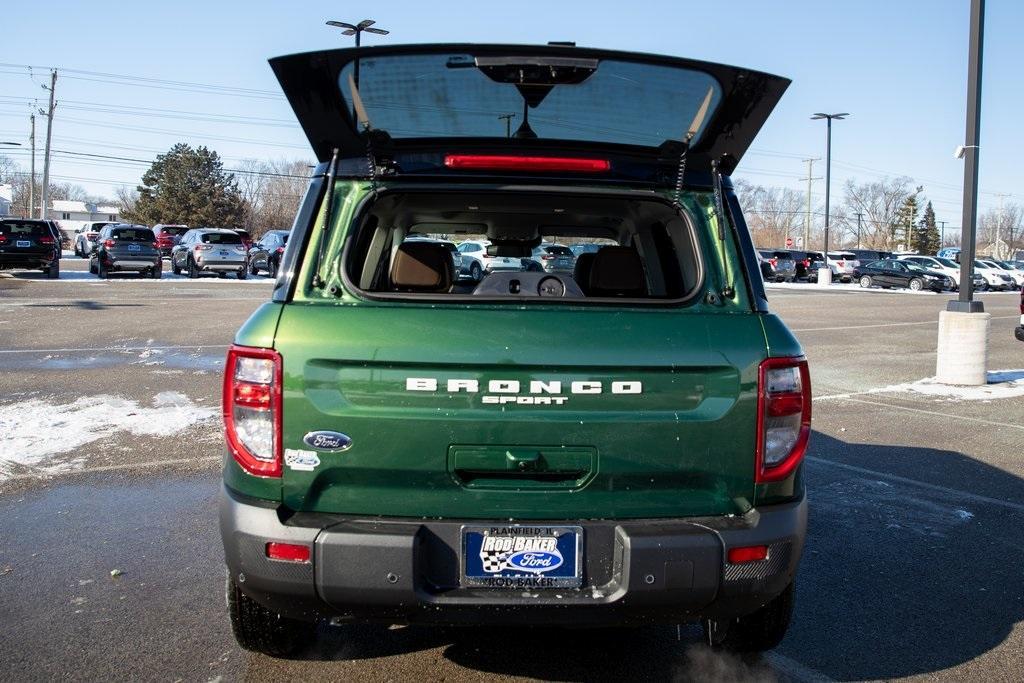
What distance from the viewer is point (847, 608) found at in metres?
4.02

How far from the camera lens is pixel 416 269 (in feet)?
12.9

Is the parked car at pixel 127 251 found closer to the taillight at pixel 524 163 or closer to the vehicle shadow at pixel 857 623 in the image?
the vehicle shadow at pixel 857 623

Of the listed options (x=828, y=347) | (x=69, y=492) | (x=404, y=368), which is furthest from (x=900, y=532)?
(x=828, y=347)

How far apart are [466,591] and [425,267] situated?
5.30 feet

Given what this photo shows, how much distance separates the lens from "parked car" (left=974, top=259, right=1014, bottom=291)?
45.8 metres

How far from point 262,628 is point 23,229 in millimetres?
27014

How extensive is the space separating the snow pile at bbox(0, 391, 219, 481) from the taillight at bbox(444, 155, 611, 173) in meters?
4.44

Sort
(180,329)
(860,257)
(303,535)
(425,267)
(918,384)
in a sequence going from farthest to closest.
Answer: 1. (860,257)
2. (180,329)
3. (918,384)
4. (425,267)
5. (303,535)

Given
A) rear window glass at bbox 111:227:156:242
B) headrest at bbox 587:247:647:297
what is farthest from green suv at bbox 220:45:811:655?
rear window glass at bbox 111:227:156:242

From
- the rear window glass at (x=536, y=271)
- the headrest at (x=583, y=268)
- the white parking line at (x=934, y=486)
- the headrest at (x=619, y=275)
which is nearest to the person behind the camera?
the rear window glass at (x=536, y=271)

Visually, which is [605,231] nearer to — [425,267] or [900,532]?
[425,267]

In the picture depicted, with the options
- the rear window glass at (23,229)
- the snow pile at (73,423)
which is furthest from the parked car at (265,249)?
the snow pile at (73,423)

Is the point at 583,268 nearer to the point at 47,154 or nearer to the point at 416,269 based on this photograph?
the point at 416,269

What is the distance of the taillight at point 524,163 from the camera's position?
321 centimetres
